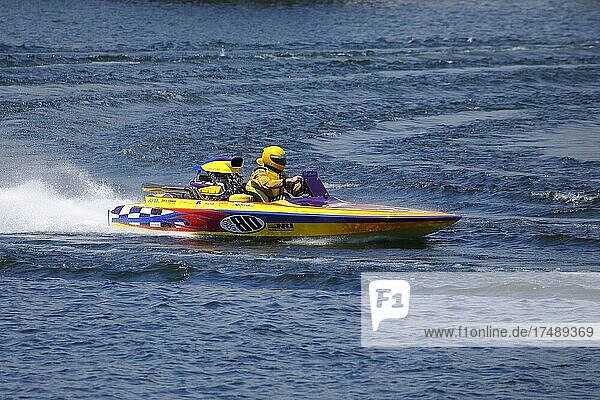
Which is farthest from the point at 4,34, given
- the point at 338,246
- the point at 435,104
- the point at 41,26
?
the point at 338,246

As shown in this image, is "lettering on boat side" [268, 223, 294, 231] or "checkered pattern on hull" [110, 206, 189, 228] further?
"checkered pattern on hull" [110, 206, 189, 228]

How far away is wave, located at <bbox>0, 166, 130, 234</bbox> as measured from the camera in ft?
57.4

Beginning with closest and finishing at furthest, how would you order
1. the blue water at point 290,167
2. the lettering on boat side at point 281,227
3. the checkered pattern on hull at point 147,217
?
the blue water at point 290,167, the lettering on boat side at point 281,227, the checkered pattern on hull at point 147,217

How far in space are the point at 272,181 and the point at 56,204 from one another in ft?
13.7

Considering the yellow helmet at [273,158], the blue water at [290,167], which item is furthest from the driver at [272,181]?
the blue water at [290,167]

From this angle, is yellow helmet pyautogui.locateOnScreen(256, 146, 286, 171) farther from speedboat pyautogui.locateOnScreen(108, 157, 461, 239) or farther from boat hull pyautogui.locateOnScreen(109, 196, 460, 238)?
boat hull pyautogui.locateOnScreen(109, 196, 460, 238)

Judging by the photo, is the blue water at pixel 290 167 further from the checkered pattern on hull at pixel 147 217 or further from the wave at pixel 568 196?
the checkered pattern on hull at pixel 147 217

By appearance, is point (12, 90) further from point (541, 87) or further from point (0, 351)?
point (0, 351)

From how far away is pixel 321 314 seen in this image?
42.4ft

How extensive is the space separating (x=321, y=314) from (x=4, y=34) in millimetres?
27233

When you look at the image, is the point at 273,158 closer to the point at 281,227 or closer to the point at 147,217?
the point at 281,227

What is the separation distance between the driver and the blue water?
A: 0.76 m

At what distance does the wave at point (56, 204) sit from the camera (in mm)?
17484

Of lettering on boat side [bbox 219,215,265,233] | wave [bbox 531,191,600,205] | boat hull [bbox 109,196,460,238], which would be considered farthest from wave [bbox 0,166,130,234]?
wave [bbox 531,191,600,205]
